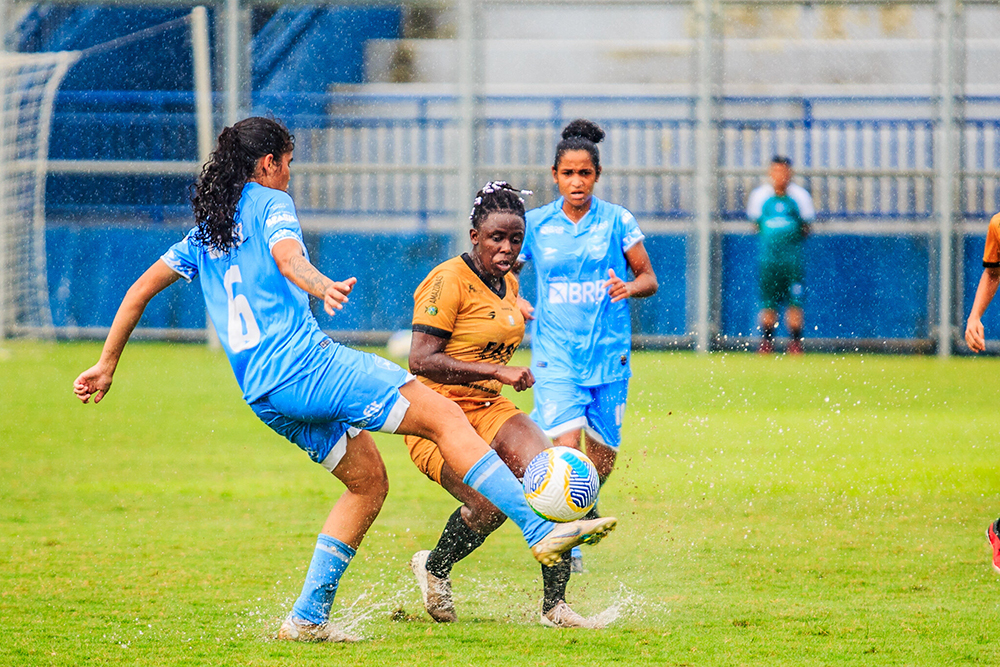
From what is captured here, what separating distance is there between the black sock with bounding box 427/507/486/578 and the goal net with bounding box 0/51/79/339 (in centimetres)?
1124

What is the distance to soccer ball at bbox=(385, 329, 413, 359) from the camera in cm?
1380

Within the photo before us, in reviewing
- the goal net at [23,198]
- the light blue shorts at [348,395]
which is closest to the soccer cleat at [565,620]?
the light blue shorts at [348,395]

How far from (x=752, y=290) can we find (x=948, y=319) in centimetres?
214

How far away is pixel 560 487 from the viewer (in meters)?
4.05

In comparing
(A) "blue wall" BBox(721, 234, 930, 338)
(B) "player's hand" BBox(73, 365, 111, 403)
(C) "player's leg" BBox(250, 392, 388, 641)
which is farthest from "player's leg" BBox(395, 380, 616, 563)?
(A) "blue wall" BBox(721, 234, 930, 338)

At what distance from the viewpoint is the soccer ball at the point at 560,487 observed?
404 centimetres

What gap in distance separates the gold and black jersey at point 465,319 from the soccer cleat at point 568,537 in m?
0.88

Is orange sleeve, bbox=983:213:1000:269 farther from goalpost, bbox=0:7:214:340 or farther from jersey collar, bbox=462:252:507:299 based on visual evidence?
goalpost, bbox=0:7:214:340

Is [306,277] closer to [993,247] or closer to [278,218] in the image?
[278,218]

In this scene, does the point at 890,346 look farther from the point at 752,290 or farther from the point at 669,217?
the point at 669,217

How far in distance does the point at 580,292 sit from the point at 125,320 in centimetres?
231

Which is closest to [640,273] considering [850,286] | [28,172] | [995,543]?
[995,543]

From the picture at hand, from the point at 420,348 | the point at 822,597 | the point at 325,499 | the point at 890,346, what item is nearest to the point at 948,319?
the point at 890,346

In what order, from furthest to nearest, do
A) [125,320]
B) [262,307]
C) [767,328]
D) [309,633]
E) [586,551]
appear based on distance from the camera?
[767,328]
[586,551]
[125,320]
[309,633]
[262,307]
